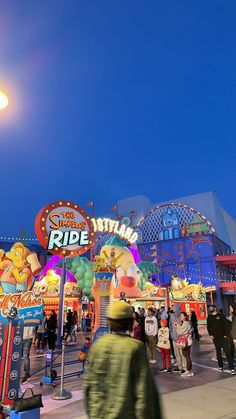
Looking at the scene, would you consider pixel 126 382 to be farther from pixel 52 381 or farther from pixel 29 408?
pixel 52 381

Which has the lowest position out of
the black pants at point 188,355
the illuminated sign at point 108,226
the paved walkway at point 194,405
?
the paved walkway at point 194,405

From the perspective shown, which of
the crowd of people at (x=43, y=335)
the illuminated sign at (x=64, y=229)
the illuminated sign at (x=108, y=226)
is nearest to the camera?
the crowd of people at (x=43, y=335)

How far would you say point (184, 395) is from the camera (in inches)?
259

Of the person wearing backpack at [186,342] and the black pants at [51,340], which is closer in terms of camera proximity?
the person wearing backpack at [186,342]

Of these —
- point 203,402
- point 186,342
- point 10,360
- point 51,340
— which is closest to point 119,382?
point 10,360

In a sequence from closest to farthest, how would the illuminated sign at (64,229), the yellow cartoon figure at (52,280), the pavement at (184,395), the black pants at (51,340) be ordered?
the pavement at (184,395)
the illuminated sign at (64,229)
the black pants at (51,340)
the yellow cartoon figure at (52,280)

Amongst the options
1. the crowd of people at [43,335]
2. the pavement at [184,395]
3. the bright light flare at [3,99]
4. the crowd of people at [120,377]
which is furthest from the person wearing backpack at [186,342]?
the bright light flare at [3,99]

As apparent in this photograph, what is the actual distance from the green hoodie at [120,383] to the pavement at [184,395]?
11.7 ft

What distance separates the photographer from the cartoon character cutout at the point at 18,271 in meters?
13.5

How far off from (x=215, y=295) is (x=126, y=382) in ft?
126

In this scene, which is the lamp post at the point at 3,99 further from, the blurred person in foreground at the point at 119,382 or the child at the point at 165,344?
the child at the point at 165,344

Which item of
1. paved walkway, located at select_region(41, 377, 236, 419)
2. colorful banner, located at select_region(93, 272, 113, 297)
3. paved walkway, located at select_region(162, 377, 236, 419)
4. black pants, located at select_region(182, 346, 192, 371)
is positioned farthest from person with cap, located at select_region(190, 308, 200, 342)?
paved walkway, located at select_region(41, 377, 236, 419)

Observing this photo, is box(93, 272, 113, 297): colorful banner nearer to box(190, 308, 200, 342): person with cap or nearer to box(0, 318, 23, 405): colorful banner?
box(190, 308, 200, 342): person with cap

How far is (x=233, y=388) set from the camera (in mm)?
7156
